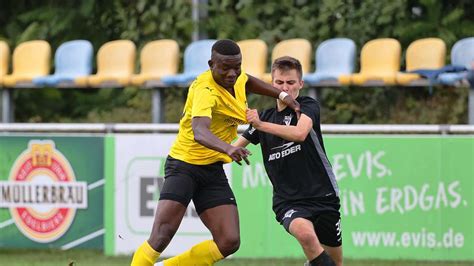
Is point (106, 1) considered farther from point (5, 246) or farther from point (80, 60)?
point (5, 246)

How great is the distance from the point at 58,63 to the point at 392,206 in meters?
6.50

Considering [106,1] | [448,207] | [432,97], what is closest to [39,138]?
[448,207]

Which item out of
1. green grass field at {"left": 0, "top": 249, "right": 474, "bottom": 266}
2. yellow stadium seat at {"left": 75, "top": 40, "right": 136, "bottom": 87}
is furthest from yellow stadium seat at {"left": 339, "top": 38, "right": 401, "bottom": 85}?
green grass field at {"left": 0, "top": 249, "right": 474, "bottom": 266}

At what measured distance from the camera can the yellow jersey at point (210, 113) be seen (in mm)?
8211

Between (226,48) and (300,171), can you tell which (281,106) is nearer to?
(300,171)

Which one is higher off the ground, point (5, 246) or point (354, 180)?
point (354, 180)

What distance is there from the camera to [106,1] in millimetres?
19781

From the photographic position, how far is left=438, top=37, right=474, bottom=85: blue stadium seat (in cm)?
1419

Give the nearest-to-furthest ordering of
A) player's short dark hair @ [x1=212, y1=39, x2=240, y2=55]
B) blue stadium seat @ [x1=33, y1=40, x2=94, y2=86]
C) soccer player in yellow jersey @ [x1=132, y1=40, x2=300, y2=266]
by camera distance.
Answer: player's short dark hair @ [x1=212, y1=39, x2=240, y2=55]
soccer player in yellow jersey @ [x1=132, y1=40, x2=300, y2=266]
blue stadium seat @ [x1=33, y1=40, x2=94, y2=86]

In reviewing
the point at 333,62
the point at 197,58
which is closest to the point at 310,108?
the point at 333,62

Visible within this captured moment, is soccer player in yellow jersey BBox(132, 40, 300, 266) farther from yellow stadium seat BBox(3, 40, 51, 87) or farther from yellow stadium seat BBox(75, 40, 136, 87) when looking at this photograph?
yellow stadium seat BBox(3, 40, 51, 87)

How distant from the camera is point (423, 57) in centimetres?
1479

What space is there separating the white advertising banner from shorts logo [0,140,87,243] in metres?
0.45

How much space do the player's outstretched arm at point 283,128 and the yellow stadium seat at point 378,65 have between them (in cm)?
656
